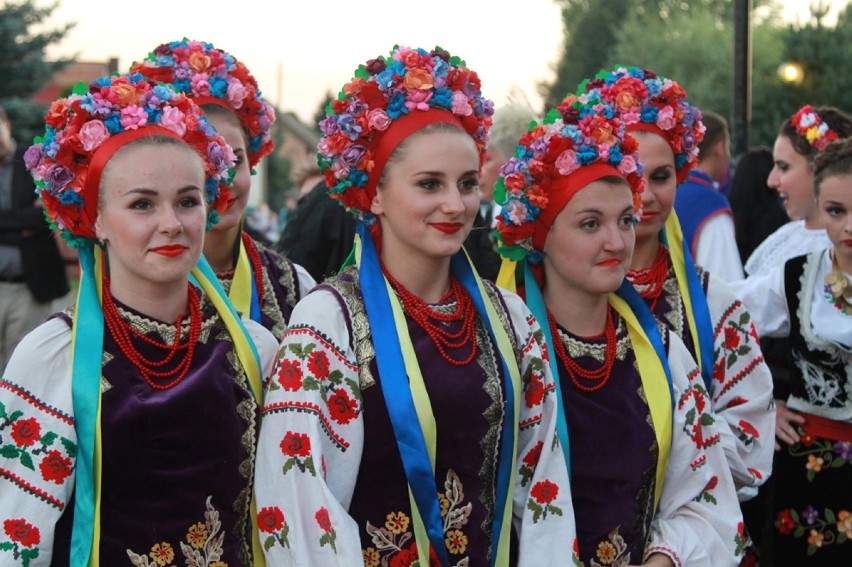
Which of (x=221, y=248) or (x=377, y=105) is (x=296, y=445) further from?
(x=221, y=248)

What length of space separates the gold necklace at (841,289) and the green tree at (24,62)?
1533cm

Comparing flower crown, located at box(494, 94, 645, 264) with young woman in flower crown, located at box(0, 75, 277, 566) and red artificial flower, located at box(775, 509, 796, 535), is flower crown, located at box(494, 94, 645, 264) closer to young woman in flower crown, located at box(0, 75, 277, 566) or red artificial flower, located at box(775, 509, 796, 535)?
young woman in flower crown, located at box(0, 75, 277, 566)

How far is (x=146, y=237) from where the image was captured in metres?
2.75

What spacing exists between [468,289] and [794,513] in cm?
188

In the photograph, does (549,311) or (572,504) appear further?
(549,311)

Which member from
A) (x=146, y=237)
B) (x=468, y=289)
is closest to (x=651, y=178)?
(x=468, y=289)

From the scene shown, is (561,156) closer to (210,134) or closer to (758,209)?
(210,134)

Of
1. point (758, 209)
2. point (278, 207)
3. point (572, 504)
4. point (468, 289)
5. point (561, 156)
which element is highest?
point (278, 207)

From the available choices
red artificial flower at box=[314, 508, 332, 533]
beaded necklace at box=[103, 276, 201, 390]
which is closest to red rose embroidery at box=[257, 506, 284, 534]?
red artificial flower at box=[314, 508, 332, 533]

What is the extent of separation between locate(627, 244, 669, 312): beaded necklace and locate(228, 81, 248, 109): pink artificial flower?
151 centimetres

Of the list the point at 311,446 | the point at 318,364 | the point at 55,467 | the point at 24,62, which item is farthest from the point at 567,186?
the point at 24,62

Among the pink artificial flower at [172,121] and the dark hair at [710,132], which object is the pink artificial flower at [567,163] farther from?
the dark hair at [710,132]

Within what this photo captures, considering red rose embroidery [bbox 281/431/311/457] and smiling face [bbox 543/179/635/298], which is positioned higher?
smiling face [bbox 543/179/635/298]

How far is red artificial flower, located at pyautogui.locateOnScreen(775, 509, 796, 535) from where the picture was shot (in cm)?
411
